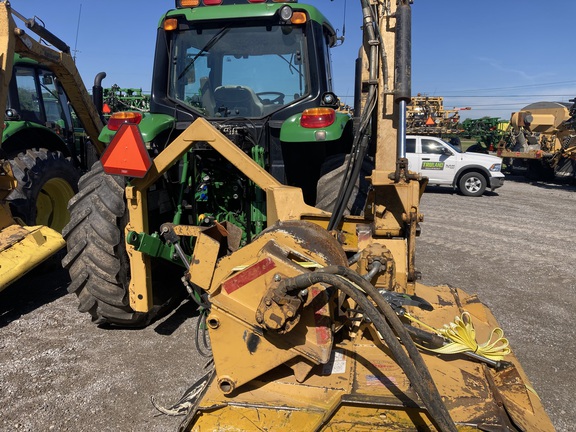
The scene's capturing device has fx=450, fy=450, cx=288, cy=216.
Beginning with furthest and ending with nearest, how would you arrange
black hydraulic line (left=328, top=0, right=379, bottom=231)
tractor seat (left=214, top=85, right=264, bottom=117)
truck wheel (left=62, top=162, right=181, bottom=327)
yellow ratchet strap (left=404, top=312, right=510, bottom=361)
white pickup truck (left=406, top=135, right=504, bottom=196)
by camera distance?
white pickup truck (left=406, top=135, right=504, bottom=196) → tractor seat (left=214, top=85, right=264, bottom=117) → truck wheel (left=62, top=162, right=181, bottom=327) → black hydraulic line (left=328, top=0, right=379, bottom=231) → yellow ratchet strap (left=404, top=312, right=510, bottom=361)

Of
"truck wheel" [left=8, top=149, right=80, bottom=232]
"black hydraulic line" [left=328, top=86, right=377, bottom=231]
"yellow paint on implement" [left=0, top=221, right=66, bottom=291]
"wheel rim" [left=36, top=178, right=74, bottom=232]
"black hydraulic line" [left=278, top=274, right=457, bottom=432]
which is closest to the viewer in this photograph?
"black hydraulic line" [left=278, top=274, right=457, bottom=432]

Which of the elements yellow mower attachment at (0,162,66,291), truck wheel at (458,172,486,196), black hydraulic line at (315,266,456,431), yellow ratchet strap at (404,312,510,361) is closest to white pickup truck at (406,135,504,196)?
truck wheel at (458,172,486,196)

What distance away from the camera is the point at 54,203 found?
18.4 feet

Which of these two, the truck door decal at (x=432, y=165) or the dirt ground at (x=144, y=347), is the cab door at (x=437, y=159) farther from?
the dirt ground at (x=144, y=347)

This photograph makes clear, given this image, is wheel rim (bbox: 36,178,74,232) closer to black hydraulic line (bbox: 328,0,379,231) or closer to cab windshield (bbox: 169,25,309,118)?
cab windshield (bbox: 169,25,309,118)

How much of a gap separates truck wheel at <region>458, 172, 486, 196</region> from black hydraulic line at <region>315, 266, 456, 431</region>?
11327 mm

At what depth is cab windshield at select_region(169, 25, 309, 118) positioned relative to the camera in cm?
384

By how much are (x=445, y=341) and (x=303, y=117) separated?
70.9 inches

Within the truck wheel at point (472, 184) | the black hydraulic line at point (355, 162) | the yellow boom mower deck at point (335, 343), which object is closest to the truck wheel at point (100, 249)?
the yellow boom mower deck at point (335, 343)

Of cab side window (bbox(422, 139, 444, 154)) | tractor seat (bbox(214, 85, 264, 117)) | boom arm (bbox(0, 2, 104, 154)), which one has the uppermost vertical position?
boom arm (bbox(0, 2, 104, 154))

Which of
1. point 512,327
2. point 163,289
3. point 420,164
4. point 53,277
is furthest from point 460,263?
point 420,164

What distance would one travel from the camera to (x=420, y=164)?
1207 centimetres

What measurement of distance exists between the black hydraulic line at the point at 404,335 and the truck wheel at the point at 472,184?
446 inches

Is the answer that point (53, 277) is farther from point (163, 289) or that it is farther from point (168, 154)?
point (168, 154)
